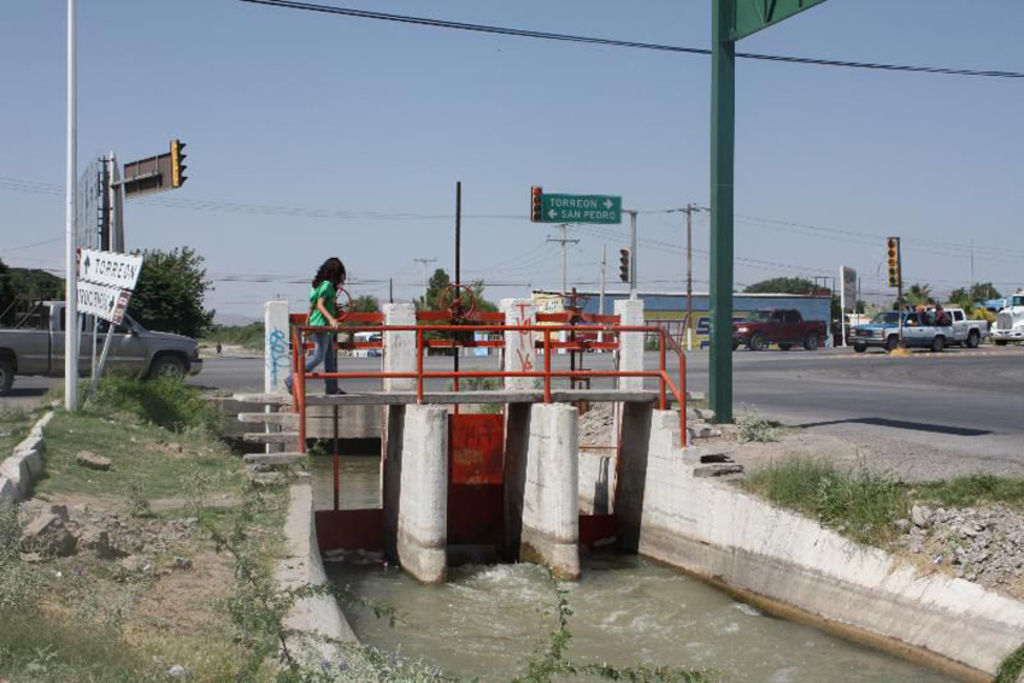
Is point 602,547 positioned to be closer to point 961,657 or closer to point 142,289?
point 961,657

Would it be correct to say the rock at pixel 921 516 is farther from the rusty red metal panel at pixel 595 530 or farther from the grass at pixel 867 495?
the rusty red metal panel at pixel 595 530

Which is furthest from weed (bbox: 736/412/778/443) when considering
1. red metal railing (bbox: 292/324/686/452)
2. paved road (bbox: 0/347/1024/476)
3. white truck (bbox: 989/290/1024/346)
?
white truck (bbox: 989/290/1024/346)

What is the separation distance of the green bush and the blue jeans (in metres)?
4.11

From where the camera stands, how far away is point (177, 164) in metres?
24.2

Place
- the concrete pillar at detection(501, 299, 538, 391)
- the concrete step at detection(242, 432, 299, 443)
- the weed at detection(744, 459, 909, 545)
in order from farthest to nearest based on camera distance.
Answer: the concrete pillar at detection(501, 299, 538, 391), the concrete step at detection(242, 432, 299, 443), the weed at detection(744, 459, 909, 545)

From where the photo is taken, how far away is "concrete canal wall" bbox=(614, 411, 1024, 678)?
9492 millimetres

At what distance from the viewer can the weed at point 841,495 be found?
11000mm

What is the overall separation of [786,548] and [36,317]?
61.7ft

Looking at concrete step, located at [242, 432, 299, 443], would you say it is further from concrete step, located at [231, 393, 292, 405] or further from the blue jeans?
the blue jeans

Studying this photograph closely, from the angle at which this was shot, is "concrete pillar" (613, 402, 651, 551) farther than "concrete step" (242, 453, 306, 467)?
Yes

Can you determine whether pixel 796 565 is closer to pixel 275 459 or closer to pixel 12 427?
pixel 275 459

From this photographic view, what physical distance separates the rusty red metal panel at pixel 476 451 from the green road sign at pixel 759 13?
261 inches

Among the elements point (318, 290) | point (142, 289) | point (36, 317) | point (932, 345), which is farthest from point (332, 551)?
point (932, 345)

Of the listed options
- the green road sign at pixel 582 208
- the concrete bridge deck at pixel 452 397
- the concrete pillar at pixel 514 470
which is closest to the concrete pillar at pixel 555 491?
the concrete bridge deck at pixel 452 397
